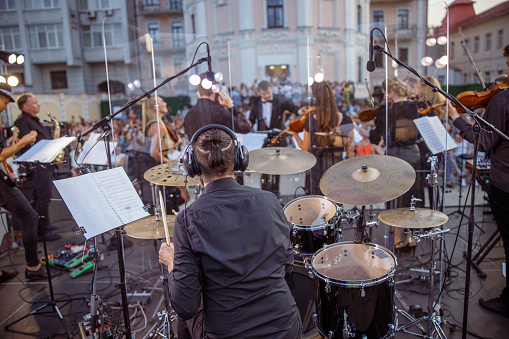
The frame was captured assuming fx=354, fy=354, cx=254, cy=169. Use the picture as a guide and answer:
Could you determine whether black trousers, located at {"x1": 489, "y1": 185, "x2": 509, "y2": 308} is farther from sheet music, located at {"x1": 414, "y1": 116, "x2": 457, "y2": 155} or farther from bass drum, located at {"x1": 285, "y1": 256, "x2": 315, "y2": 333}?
bass drum, located at {"x1": 285, "y1": 256, "x2": 315, "y2": 333}

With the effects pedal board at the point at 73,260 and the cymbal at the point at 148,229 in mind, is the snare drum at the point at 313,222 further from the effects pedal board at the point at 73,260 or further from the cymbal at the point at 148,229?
the effects pedal board at the point at 73,260

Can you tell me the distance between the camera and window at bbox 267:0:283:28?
19.7 m

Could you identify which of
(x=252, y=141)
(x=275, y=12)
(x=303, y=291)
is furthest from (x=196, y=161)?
(x=275, y=12)

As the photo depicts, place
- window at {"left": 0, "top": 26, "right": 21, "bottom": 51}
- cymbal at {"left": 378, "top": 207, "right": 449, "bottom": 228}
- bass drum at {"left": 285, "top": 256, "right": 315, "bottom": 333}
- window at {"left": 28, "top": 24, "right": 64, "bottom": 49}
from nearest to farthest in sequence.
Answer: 1. cymbal at {"left": 378, "top": 207, "right": 449, "bottom": 228}
2. bass drum at {"left": 285, "top": 256, "right": 315, "bottom": 333}
3. window at {"left": 0, "top": 26, "right": 21, "bottom": 51}
4. window at {"left": 28, "top": 24, "right": 64, "bottom": 49}

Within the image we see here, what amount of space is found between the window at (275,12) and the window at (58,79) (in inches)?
659

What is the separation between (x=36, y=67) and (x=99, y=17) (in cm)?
595

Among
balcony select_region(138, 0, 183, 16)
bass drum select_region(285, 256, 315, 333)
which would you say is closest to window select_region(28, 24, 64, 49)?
balcony select_region(138, 0, 183, 16)

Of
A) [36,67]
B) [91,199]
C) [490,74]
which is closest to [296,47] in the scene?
[490,74]

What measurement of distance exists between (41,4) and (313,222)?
28272 millimetres

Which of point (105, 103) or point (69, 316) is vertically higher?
point (105, 103)

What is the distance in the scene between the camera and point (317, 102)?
4.76 meters

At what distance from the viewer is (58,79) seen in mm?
26703

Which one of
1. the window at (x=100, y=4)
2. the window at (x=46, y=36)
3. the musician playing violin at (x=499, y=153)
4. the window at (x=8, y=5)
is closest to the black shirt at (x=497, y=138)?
the musician playing violin at (x=499, y=153)

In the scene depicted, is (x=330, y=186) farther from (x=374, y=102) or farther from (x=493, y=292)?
(x=374, y=102)
